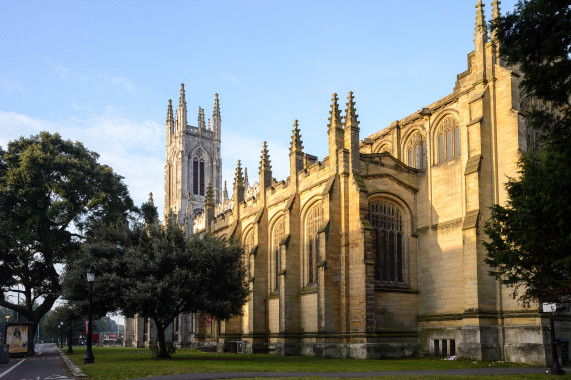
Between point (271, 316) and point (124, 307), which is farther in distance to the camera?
point (271, 316)

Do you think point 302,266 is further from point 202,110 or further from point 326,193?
point 202,110

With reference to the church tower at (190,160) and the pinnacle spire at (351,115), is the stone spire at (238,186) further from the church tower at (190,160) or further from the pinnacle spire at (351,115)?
the church tower at (190,160)

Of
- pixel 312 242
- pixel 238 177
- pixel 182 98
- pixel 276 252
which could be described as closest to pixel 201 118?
pixel 182 98

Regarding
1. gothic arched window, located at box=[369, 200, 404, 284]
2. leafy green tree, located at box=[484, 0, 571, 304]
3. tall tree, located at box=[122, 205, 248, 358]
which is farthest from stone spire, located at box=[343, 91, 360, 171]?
leafy green tree, located at box=[484, 0, 571, 304]

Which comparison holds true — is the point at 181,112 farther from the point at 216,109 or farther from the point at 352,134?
the point at 352,134

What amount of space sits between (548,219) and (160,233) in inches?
799

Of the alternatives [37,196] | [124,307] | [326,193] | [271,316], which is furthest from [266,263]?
[37,196]

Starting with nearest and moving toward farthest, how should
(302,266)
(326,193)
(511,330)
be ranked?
(511,330), (326,193), (302,266)

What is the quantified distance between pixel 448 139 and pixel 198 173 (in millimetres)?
67079

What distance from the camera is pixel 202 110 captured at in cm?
9869

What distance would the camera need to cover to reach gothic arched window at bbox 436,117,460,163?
3153 centimetres

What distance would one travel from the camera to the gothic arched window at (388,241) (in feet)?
104

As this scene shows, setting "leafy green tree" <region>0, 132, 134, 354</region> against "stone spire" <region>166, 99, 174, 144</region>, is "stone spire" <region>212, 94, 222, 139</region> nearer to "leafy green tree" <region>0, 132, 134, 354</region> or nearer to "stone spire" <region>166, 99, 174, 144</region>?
"stone spire" <region>166, 99, 174, 144</region>

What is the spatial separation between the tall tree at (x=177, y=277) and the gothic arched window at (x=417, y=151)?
12.5 metres
